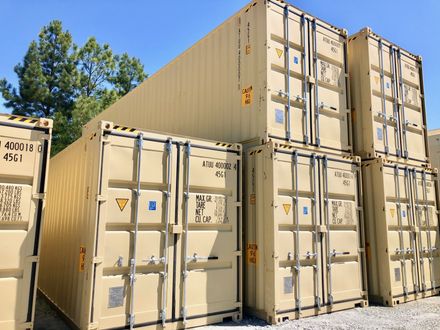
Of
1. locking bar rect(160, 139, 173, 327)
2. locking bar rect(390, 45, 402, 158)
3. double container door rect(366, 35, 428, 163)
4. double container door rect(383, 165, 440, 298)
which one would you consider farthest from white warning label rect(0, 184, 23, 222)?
locking bar rect(390, 45, 402, 158)

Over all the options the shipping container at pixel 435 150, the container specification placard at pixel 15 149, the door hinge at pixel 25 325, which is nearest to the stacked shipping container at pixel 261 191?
the door hinge at pixel 25 325

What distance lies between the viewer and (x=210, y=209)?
18.2ft

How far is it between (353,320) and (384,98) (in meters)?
4.67

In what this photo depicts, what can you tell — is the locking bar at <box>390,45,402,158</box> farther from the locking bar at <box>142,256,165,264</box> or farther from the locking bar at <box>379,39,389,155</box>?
the locking bar at <box>142,256,165,264</box>

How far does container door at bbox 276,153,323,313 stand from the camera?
18.6 ft

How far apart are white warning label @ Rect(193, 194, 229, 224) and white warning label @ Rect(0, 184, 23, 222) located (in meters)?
2.31

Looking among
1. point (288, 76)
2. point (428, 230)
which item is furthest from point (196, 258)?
point (428, 230)

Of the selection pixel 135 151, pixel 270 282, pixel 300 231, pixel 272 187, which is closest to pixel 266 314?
pixel 270 282

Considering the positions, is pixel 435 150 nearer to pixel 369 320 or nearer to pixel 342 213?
pixel 342 213

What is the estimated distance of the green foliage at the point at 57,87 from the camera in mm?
18781

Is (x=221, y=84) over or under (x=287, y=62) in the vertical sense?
under

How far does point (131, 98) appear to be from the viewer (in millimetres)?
12039

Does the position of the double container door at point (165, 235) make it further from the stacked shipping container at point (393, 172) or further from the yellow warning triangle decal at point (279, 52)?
the stacked shipping container at point (393, 172)

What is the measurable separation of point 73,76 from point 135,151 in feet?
57.2
